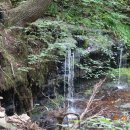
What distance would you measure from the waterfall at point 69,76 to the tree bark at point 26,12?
3.75 feet

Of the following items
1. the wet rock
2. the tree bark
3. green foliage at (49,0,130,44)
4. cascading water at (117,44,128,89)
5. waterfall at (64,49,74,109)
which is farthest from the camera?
cascading water at (117,44,128,89)

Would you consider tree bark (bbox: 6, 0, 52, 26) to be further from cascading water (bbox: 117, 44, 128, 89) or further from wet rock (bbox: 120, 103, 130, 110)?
cascading water (bbox: 117, 44, 128, 89)

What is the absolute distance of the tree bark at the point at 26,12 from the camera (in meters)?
6.39

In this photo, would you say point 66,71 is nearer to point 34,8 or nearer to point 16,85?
point 34,8

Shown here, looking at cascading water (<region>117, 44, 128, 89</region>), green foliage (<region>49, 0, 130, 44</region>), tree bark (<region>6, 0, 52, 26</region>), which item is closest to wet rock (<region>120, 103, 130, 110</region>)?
cascading water (<region>117, 44, 128, 89</region>)

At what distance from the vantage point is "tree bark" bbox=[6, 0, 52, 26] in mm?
6391

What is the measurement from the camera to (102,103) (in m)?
7.36

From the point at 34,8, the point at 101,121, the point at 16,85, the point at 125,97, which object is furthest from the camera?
the point at 125,97

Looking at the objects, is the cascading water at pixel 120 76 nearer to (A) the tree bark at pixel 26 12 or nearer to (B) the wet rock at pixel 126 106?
(B) the wet rock at pixel 126 106

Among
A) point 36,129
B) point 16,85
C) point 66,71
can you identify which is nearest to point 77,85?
point 66,71

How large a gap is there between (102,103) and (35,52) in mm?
2143

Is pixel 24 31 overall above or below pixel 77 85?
above

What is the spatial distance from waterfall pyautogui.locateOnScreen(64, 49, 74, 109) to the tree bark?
1.14m

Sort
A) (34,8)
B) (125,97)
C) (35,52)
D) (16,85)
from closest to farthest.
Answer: (16,85) < (35,52) < (34,8) < (125,97)
